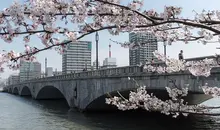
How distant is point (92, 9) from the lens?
4.85 meters

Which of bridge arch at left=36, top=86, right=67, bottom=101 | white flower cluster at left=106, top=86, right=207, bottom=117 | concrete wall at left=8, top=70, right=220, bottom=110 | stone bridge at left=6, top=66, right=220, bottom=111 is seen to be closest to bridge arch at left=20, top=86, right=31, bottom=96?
bridge arch at left=36, top=86, right=67, bottom=101

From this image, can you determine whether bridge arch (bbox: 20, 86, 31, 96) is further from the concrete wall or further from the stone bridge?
the stone bridge

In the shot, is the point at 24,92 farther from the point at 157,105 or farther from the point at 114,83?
the point at 157,105

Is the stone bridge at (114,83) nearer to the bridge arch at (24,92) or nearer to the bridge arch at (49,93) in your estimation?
the bridge arch at (49,93)

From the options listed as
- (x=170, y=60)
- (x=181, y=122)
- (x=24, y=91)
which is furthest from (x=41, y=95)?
(x=170, y=60)

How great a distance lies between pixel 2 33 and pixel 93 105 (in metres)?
33.2

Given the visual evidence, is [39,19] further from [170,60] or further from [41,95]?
[41,95]

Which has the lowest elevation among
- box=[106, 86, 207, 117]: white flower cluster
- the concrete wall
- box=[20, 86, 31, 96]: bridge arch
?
box=[20, 86, 31, 96]: bridge arch

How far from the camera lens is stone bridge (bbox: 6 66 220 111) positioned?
2064 centimetres

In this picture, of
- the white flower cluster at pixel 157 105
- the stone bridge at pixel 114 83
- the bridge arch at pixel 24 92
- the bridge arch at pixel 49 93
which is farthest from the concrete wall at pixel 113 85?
the bridge arch at pixel 24 92

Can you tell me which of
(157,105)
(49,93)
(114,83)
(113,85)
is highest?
(157,105)

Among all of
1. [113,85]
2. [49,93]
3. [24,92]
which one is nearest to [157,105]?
[113,85]

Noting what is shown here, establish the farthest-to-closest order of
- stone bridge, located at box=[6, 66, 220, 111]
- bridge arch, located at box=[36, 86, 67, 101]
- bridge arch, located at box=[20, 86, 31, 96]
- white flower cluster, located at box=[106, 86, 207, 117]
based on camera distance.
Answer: bridge arch, located at box=[20, 86, 31, 96]
bridge arch, located at box=[36, 86, 67, 101]
stone bridge, located at box=[6, 66, 220, 111]
white flower cluster, located at box=[106, 86, 207, 117]

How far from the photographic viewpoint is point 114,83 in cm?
A: 3117
